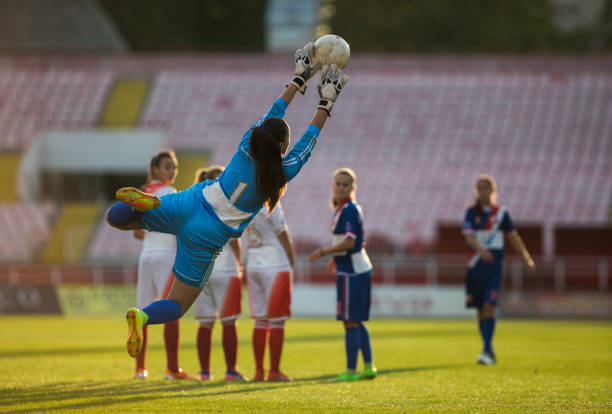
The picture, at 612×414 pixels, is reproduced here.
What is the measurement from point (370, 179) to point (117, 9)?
74.0 feet

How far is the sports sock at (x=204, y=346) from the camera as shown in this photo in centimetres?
970

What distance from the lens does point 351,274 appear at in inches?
382

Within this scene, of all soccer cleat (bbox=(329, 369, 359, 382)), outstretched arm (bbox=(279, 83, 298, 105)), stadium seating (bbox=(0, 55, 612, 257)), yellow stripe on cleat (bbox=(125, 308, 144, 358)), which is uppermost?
stadium seating (bbox=(0, 55, 612, 257))

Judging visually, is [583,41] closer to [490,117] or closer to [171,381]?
[490,117]

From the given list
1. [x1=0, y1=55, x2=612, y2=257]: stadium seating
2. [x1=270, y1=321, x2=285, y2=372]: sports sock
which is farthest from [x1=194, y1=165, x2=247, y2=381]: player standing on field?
[x1=0, y1=55, x2=612, y2=257]: stadium seating

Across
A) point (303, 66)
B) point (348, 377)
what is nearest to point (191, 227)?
point (303, 66)

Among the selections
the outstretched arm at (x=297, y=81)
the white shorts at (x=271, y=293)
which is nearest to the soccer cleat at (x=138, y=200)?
the outstretched arm at (x=297, y=81)

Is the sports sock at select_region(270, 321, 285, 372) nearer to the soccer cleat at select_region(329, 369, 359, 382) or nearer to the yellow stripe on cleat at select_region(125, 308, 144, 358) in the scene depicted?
the soccer cleat at select_region(329, 369, 359, 382)

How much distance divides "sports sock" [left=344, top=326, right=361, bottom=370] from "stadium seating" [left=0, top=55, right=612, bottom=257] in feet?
61.0

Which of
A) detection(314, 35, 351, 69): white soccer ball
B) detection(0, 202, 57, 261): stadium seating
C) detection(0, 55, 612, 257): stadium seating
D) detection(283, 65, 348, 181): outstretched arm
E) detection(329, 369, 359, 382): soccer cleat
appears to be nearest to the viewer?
detection(283, 65, 348, 181): outstretched arm

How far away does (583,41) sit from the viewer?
48812mm

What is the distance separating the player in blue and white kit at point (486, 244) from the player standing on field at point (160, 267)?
3996 millimetres

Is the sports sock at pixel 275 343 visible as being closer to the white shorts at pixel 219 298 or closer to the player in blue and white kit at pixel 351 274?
the white shorts at pixel 219 298

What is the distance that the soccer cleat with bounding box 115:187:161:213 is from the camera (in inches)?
275
